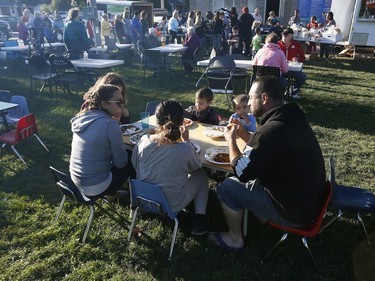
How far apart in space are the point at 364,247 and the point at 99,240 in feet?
8.16

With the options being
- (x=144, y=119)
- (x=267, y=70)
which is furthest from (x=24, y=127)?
(x=267, y=70)

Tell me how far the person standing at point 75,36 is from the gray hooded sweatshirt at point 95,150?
19.3 feet

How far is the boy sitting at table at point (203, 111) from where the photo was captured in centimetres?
379

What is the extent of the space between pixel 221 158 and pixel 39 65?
19.3ft

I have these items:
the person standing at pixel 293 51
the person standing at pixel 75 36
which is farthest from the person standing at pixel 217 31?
the person standing at pixel 75 36

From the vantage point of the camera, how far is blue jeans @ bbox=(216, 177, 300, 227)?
2441 millimetres

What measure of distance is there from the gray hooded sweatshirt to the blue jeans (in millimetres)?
987

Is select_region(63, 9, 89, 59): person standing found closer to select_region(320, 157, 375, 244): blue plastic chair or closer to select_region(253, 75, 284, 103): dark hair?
select_region(253, 75, 284, 103): dark hair

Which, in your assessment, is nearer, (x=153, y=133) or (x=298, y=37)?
(x=153, y=133)

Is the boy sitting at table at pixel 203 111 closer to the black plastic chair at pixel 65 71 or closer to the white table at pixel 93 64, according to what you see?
the white table at pixel 93 64

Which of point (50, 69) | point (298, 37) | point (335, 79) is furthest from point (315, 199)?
point (298, 37)

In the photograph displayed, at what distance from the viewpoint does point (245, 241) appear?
292 cm

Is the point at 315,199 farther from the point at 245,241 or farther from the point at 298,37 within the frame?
Answer: the point at 298,37

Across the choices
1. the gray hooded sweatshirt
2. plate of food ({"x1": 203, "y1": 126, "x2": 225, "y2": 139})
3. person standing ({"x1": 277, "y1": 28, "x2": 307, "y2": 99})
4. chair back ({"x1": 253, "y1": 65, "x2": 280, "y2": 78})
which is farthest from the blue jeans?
person standing ({"x1": 277, "y1": 28, "x2": 307, "y2": 99})
